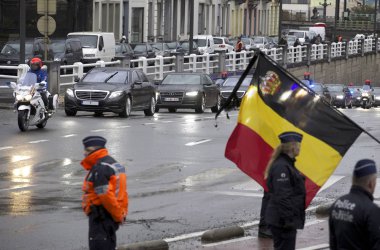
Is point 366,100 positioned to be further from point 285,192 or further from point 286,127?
point 285,192

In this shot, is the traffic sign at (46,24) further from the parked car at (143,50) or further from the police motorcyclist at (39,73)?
the parked car at (143,50)

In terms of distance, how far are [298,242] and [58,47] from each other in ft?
113

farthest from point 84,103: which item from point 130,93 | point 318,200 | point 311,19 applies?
point 311,19

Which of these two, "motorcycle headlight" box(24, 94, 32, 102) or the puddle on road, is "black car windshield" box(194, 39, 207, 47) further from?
the puddle on road

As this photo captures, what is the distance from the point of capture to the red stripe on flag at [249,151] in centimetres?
1298

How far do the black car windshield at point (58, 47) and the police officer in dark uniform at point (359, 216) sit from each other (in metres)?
39.0

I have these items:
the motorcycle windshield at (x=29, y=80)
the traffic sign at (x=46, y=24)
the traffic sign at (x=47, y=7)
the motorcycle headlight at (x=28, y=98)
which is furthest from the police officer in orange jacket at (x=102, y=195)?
the traffic sign at (x=46, y=24)

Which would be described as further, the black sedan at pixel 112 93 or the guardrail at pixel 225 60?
the guardrail at pixel 225 60

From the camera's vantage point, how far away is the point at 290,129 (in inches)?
504

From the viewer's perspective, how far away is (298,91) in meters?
12.8

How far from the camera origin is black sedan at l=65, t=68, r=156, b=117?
3291 cm

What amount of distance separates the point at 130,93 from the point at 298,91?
2133 centimetres

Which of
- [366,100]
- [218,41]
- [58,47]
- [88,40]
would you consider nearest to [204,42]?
[218,41]

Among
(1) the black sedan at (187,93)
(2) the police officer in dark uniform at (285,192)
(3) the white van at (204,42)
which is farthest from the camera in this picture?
(3) the white van at (204,42)
